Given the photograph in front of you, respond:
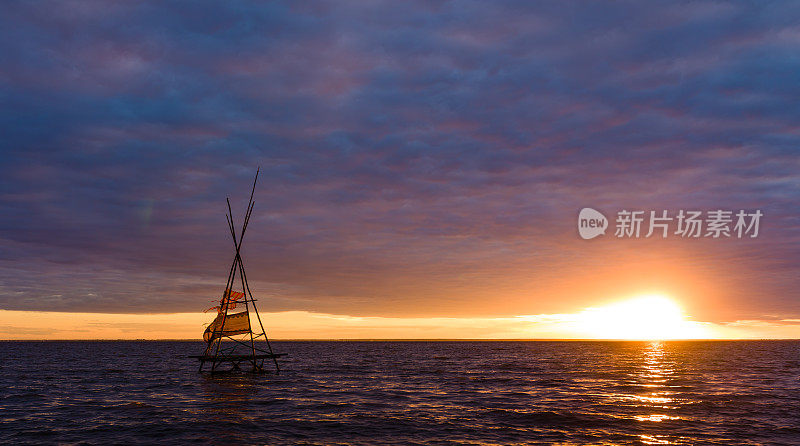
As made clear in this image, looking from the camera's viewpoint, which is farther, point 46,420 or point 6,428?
point 46,420

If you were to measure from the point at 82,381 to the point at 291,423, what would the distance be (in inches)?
1465

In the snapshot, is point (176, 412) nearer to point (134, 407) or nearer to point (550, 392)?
point (134, 407)

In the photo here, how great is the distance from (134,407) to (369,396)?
1624cm

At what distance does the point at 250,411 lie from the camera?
111 feet

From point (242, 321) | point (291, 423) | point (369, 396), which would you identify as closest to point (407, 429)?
point (291, 423)

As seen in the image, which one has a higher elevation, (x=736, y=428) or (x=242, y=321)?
(x=242, y=321)

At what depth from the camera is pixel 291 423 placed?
29.8 meters

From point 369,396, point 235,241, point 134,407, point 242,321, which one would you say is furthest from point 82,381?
point 369,396

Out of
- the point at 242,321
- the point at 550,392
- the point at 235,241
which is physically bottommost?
the point at 550,392

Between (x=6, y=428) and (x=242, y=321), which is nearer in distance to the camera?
(x=6, y=428)

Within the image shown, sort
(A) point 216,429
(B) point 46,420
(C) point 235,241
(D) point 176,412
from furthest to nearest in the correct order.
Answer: (C) point 235,241 < (D) point 176,412 < (B) point 46,420 < (A) point 216,429

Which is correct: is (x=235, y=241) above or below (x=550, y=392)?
above

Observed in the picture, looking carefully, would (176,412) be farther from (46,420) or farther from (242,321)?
(242,321)

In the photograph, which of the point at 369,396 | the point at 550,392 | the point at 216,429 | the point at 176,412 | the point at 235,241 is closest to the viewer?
the point at 216,429
